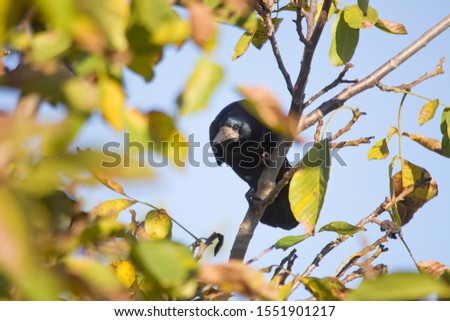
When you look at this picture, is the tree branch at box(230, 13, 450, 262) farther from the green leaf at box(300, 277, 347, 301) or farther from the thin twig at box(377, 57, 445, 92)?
the green leaf at box(300, 277, 347, 301)

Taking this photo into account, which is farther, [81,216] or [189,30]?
[81,216]

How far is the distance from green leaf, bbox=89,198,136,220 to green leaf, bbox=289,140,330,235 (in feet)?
1.77

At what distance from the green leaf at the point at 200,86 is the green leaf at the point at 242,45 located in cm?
177

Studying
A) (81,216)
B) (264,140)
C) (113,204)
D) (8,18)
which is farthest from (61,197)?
(264,140)

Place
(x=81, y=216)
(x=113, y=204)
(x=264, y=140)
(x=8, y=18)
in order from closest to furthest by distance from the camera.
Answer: (x=8, y=18), (x=81, y=216), (x=113, y=204), (x=264, y=140)

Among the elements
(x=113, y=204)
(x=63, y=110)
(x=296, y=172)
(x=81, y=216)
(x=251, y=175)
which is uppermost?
(x=63, y=110)

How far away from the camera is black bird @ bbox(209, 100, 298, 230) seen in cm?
491

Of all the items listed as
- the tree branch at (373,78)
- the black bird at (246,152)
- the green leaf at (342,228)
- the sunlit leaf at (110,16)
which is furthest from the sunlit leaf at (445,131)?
the black bird at (246,152)

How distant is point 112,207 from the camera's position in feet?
6.65

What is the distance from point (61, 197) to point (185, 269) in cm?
33

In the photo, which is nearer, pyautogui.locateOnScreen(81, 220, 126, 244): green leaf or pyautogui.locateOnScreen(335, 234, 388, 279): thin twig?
pyautogui.locateOnScreen(81, 220, 126, 244): green leaf

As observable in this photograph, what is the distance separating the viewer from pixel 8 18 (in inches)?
31.6

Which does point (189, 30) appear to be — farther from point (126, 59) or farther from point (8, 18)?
point (8, 18)

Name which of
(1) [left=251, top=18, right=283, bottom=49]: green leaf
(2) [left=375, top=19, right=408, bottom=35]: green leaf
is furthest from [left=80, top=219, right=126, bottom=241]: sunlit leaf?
(1) [left=251, top=18, right=283, bottom=49]: green leaf
